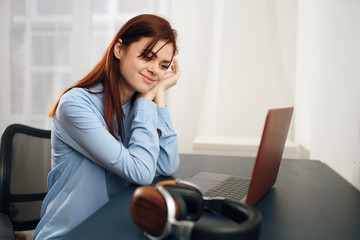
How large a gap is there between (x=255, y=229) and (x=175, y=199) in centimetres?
12

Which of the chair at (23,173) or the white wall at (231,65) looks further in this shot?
the white wall at (231,65)

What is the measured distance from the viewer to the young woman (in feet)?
2.91

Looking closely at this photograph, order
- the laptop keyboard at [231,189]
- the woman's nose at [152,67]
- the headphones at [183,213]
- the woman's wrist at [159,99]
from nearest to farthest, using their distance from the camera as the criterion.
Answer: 1. the headphones at [183,213]
2. the laptop keyboard at [231,189]
3. the woman's nose at [152,67]
4. the woman's wrist at [159,99]

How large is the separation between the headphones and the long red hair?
0.54m

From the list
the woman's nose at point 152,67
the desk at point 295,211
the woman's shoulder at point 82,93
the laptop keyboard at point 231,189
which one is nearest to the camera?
the desk at point 295,211

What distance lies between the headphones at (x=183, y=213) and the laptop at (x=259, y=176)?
0.39ft

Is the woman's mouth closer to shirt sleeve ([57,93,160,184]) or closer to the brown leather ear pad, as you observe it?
shirt sleeve ([57,93,160,184])

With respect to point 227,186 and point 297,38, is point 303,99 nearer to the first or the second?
point 297,38

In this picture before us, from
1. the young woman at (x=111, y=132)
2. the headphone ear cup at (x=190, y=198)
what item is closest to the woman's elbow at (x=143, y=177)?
the young woman at (x=111, y=132)

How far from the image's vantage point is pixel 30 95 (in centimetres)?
254

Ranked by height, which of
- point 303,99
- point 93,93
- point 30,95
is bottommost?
point 30,95

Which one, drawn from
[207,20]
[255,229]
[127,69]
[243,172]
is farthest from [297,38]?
[255,229]

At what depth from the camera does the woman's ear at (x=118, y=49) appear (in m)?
1.08

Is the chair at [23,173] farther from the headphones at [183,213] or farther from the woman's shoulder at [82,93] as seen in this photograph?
the headphones at [183,213]
